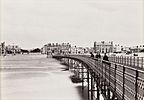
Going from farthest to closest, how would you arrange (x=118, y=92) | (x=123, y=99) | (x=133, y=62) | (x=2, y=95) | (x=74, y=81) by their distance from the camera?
(x=74, y=81), (x=2, y=95), (x=133, y=62), (x=118, y=92), (x=123, y=99)

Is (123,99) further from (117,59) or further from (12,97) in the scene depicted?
(12,97)

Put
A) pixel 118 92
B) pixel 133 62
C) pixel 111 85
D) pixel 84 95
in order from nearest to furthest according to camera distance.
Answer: pixel 118 92, pixel 111 85, pixel 133 62, pixel 84 95

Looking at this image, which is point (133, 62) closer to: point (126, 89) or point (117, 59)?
point (117, 59)

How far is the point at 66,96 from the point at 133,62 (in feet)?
36.4

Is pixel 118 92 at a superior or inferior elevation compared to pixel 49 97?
superior

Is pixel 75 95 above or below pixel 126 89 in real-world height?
below

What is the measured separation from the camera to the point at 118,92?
8094mm

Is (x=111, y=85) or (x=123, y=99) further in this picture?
(x=111, y=85)

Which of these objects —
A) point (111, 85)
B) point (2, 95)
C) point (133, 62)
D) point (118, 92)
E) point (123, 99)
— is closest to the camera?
point (123, 99)

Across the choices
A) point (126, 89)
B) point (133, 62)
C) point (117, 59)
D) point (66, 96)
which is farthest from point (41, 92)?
point (126, 89)

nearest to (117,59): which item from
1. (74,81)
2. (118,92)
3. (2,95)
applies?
(2,95)

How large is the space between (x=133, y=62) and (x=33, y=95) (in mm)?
13805

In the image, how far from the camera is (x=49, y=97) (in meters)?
28.4

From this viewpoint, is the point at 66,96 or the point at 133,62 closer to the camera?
the point at 133,62
